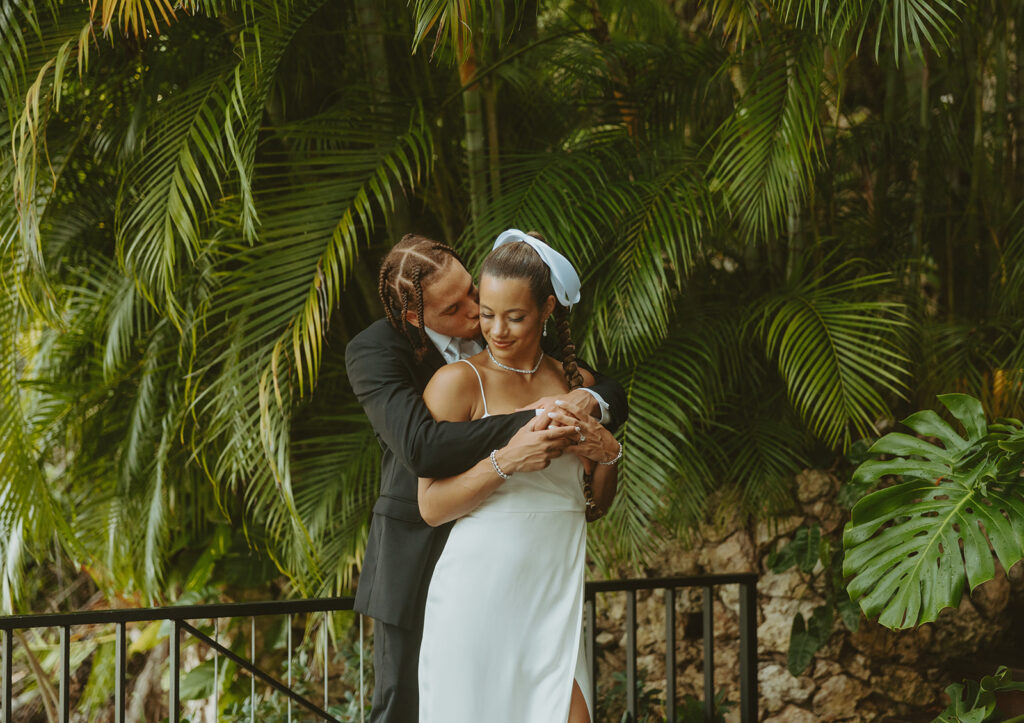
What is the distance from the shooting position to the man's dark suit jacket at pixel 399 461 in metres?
1.72

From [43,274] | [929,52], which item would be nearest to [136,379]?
[43,274]

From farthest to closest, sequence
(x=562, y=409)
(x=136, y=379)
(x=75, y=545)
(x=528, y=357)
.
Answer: (x=136, y=379), (x=75, y=545), (x=528, y=357), (x=562, y=409)

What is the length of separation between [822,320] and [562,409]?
199 centimetres

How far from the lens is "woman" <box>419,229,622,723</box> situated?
5.62 feet

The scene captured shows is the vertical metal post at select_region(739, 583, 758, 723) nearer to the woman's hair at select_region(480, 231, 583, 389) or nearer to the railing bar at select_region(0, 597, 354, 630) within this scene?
the railing bar at select_region(0, 597, 354, 630)

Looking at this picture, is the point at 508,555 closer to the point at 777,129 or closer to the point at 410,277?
the point at 410,277

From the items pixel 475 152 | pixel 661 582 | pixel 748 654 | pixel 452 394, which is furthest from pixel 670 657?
pixel 475 152

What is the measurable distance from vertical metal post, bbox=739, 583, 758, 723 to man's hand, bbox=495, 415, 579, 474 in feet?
5.73

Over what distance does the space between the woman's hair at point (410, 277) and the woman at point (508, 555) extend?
0.19m

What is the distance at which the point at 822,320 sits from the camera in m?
3.37

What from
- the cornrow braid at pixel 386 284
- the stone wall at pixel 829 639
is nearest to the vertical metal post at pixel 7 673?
the cornrow braid at pixel 386 284

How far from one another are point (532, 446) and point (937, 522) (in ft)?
4.94

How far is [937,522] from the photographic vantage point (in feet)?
8.46

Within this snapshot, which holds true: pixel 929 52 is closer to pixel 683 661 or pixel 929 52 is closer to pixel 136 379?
pixel 683 661
